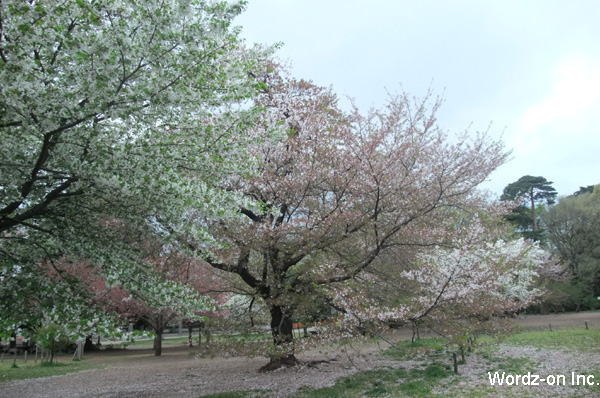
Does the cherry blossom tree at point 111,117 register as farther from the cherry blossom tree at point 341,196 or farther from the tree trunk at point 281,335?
the tree trunk at point 281,335

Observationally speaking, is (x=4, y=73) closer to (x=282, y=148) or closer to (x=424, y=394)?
(x=282, y=148)

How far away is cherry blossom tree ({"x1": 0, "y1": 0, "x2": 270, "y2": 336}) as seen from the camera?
4.34 metres

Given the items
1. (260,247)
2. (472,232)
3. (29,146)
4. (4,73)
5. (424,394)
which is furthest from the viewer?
(260,247)

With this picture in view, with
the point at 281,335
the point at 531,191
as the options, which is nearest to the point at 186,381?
the point at 281,335

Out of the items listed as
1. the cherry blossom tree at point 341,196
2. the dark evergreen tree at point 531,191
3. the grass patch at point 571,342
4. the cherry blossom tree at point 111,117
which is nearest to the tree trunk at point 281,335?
the cherry blossom tree at point 341,196

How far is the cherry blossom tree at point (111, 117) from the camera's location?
14.3 feet

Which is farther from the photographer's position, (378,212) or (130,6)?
(378,212)

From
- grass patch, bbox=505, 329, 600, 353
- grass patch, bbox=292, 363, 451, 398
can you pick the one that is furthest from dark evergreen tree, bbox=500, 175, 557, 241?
grass patch, bbox=292, 363, 451, 398

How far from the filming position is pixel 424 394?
275 inches

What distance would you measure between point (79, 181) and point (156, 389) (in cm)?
640

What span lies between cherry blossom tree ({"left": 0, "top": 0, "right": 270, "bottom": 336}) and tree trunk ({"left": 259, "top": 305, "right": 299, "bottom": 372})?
4296 mm

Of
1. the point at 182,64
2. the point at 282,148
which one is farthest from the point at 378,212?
the point at 182,64

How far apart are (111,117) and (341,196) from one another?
555 cm

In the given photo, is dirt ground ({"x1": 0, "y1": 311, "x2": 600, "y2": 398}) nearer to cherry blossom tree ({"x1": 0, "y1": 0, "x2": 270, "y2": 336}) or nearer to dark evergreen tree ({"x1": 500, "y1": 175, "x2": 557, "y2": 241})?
cherry blossom tree ({"x1": 0, "y1": 0, "x2": 270, "y2": 336})
